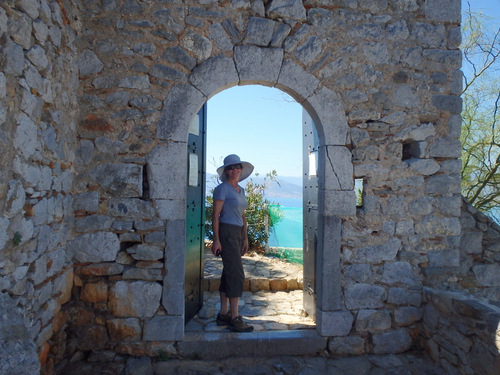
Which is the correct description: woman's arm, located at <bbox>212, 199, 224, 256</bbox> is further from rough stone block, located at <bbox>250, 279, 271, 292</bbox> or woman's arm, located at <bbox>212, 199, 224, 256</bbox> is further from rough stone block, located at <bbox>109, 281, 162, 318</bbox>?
rough stone block, located at <bbox>250, 279, 271, 292</bbox>

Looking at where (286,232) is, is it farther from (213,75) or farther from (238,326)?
(213,75)

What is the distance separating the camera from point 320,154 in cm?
323

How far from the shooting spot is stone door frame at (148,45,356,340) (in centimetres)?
293

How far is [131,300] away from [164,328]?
36 cm

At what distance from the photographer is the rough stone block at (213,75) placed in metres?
3.01

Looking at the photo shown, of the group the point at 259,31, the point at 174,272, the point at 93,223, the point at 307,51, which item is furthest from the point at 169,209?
the point at 307,51

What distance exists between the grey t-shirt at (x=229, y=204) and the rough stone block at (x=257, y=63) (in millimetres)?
992

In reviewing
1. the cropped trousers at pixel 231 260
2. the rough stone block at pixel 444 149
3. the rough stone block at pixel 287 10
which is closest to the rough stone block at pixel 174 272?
the cropped trousers at pixel 231 260

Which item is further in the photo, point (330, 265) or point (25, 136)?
point (330, 265)

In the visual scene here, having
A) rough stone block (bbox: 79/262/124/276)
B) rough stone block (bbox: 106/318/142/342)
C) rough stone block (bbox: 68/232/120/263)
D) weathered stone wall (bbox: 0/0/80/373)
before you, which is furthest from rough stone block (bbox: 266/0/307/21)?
rough stone block (bbox: 106/318/142/342)

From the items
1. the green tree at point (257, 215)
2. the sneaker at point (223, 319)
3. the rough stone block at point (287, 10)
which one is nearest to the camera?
the rough stone block at point (287, 10)

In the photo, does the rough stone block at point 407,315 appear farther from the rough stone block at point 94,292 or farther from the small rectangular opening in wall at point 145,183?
the rough stone block at point 94,292

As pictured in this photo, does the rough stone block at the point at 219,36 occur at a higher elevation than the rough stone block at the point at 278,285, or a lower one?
higher

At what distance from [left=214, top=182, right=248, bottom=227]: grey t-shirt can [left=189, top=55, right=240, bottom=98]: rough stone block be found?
34.3 inches
